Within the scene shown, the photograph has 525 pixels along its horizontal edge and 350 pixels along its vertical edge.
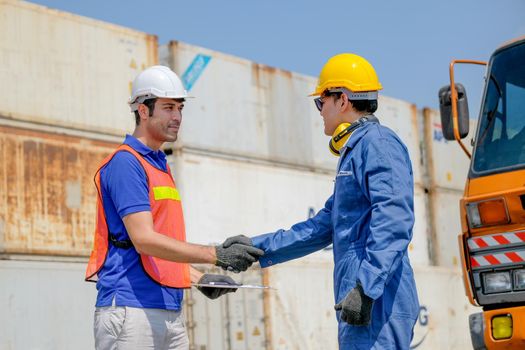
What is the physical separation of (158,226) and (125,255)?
0.19m

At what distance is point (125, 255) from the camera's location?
3.95m

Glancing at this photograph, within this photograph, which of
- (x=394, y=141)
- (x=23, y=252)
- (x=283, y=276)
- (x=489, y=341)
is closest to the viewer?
(x=394, y=141)

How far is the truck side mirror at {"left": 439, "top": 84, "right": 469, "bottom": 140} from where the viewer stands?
6.40 m

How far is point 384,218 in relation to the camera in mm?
3742

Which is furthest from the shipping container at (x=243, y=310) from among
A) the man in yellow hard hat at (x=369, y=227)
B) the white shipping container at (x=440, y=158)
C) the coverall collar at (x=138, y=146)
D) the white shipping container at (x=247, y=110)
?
the man in yellow hard hat at (x=369, y=227)

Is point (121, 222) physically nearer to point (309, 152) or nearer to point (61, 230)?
point (61, 230)

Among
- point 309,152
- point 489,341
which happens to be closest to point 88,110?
point 309,152

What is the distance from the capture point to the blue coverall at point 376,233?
147 inches

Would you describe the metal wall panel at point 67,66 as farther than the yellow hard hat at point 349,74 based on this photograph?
Yes

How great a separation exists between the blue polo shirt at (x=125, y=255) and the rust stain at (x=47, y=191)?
5.03 m

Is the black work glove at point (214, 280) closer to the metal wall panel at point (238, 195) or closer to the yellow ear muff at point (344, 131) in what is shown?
the yellow ear muff at point (344, 131)

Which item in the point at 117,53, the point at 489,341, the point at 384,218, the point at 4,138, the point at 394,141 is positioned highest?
the point at 117,53

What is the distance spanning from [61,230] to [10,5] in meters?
2.28

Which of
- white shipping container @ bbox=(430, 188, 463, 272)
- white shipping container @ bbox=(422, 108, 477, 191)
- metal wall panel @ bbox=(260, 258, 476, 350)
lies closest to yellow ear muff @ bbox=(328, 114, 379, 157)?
metal wall panel @ bbox=(260, 258, 476, 350)
